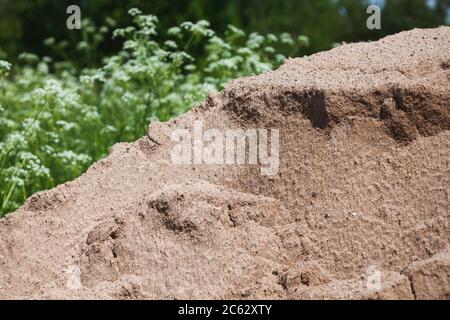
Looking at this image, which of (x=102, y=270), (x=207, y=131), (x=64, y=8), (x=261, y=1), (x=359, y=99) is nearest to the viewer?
(x=102, y=270)

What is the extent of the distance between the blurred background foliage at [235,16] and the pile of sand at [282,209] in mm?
9256

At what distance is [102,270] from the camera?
4.15 meters

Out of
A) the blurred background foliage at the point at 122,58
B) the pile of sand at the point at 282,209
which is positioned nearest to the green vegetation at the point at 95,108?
the blurred background foliage at the point at 122,58

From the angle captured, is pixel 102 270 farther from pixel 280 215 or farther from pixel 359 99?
pixel 359 99

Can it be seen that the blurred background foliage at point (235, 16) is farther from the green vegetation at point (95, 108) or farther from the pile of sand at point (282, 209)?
the pile of sand at point (282, 209)

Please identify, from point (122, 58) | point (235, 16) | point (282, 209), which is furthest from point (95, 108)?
point (235, 16)

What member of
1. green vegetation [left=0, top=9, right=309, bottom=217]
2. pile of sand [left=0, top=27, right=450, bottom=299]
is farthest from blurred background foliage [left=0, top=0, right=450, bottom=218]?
pile of sand [left=0, top=27, right=450, bottom=299]

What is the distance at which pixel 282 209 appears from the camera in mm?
4258

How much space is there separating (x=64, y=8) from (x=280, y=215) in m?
14.5

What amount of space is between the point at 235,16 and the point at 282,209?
1320 cm

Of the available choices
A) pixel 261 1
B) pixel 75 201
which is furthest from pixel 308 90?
pixel 261 1

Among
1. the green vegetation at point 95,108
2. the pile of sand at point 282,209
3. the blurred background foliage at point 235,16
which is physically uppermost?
the blurred background foliage at point 235,16

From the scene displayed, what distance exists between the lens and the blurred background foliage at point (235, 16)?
16203 millimetres
